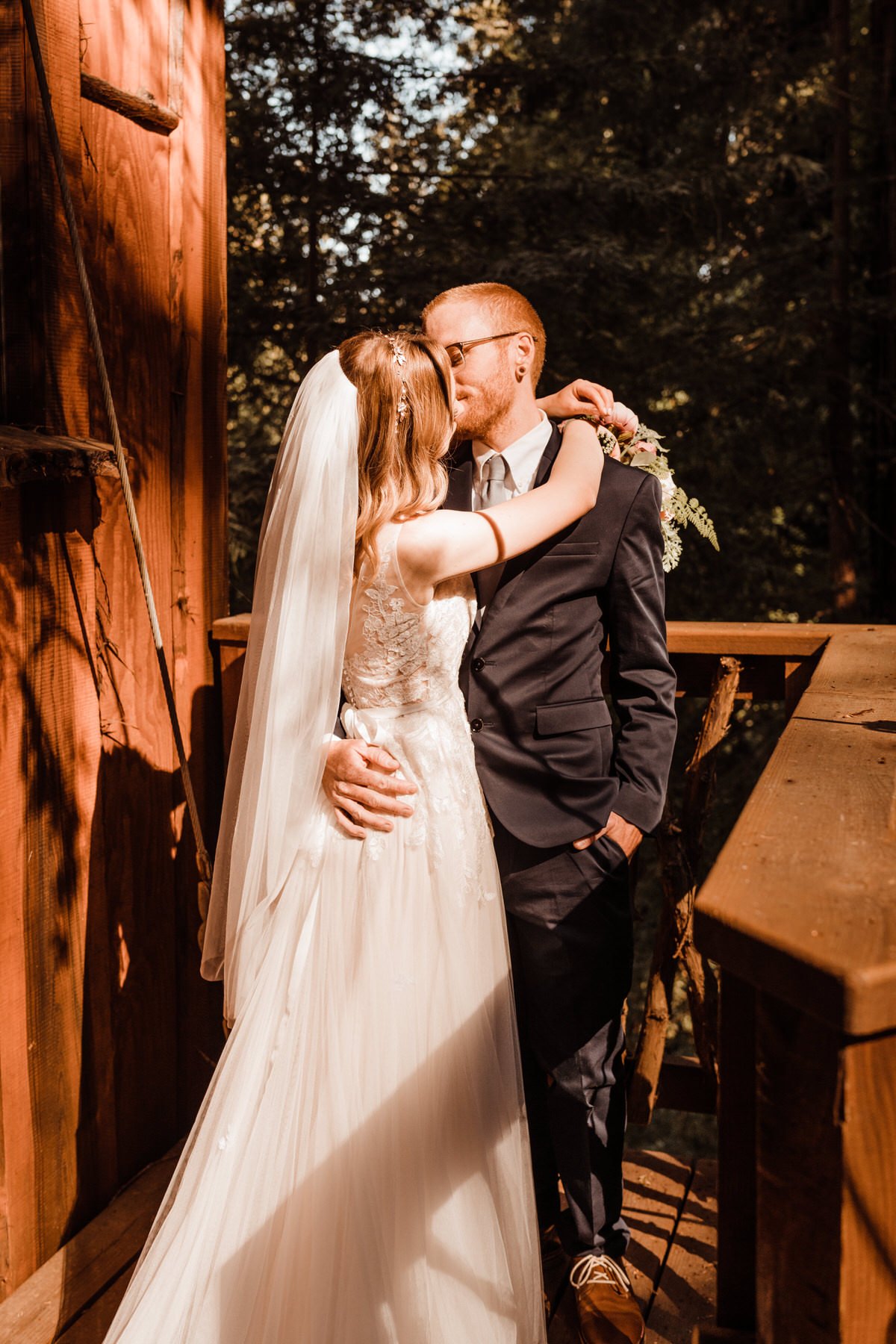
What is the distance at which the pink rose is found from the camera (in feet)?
7.88

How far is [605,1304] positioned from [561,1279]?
22 cm

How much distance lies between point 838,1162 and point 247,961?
1.24 metres

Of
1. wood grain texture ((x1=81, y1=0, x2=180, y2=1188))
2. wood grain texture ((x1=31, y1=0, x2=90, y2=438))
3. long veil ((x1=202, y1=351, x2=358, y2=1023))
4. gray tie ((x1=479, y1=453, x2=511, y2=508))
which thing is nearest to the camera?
long veil ((x1=202, y1=351, x2=358, y2=1023))

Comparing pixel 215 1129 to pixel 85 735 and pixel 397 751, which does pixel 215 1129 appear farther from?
pixel 85 735

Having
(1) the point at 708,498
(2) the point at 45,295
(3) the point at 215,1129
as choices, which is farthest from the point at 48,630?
(1) the point at 708,498

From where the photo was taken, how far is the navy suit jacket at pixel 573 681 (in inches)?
83.5

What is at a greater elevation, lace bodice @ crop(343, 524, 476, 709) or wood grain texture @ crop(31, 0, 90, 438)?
wood grain texture @ crop(31, 0, 90, 438)

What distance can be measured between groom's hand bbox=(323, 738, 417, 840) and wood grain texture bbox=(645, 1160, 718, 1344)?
43.6 inches

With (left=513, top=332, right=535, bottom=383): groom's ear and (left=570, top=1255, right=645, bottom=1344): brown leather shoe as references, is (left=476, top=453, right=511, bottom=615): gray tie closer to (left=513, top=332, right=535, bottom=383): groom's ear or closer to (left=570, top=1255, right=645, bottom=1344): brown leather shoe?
(left=513, top=332, right=535, bottom=383): groom's ear

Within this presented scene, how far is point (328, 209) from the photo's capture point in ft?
25.1

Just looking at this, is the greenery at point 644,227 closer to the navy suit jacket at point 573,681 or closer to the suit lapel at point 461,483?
the suit lapel at point 461,483

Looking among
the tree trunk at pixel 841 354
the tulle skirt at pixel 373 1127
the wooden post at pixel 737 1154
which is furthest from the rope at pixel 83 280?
the tree trunk at pixel 841 354

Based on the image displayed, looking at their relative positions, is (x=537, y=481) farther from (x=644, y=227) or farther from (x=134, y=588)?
(x=644, y=227)

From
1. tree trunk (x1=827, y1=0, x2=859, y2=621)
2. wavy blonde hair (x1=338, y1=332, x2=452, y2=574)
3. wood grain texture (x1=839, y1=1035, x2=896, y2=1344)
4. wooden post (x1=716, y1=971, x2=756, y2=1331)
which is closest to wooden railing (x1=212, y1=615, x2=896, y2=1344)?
wood grain texture (x1=839, y1=1035, x2=896, y2=1344)
